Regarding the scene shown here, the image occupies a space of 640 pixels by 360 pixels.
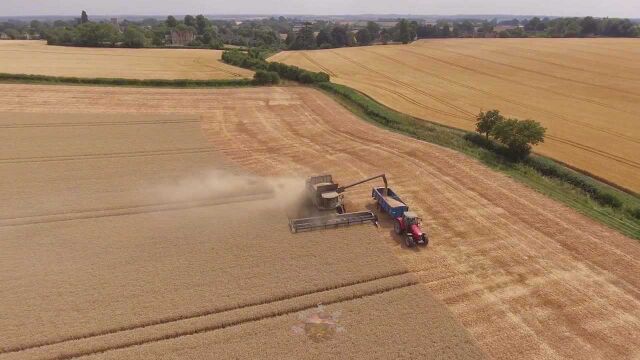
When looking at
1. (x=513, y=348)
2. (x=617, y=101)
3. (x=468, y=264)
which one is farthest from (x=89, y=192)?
(x=617, y=101)

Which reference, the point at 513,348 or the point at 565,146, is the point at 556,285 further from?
the point at 565,146

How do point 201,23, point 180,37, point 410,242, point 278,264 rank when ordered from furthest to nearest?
point 201,23
point 180,37
point 410,242
point 278,264

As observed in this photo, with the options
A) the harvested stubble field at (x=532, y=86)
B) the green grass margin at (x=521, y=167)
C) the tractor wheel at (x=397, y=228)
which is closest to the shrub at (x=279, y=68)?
the harvested stubble field at (x=532, y=86)

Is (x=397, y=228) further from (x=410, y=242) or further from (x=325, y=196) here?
(x=325, y=196)

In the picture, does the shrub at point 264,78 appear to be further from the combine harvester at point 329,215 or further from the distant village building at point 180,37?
the distant village building at point 180,37

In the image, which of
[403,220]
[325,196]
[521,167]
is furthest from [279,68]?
[403,220]

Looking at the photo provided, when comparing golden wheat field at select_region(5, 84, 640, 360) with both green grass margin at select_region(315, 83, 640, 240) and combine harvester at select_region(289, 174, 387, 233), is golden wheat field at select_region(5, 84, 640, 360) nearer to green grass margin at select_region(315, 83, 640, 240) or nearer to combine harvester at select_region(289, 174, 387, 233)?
combine harvester at select_region(289, 174, 387, 233)
